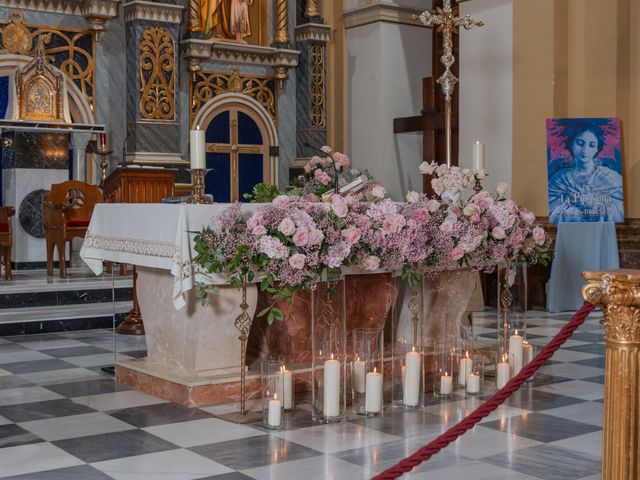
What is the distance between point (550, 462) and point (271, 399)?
4.21 feet

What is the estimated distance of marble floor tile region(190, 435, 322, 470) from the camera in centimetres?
380

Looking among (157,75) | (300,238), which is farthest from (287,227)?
(157,75)

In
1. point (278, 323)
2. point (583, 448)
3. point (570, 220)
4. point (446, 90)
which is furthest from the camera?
point (570, 220)

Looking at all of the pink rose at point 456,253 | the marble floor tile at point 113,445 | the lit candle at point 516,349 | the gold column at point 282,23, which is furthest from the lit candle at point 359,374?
the gold column at point 282,23

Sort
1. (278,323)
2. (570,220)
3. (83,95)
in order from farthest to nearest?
(83,95)
(570,220)
(278,323)

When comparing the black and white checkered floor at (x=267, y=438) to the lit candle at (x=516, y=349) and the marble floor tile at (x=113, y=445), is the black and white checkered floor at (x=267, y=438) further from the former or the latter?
the lit candle at (x=516, y=349)

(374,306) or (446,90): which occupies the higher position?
(446,90)

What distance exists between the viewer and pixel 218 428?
4.37m

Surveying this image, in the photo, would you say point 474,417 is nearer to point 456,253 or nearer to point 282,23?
point 456,253

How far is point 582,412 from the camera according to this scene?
472 centimetres

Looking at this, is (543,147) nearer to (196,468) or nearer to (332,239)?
(332,239)

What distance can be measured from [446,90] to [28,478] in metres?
5.14

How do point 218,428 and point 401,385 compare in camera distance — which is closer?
point 218,428

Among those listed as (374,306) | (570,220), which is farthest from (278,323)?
(570,220)
